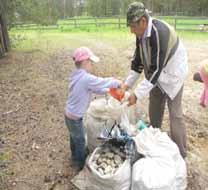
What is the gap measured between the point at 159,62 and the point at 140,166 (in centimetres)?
91

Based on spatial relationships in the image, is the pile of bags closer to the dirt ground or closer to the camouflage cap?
the dirt ground

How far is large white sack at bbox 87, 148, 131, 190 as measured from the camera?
8.56 feet

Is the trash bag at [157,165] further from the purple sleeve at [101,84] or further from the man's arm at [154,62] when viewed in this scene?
the purple sleeve at [101,84]

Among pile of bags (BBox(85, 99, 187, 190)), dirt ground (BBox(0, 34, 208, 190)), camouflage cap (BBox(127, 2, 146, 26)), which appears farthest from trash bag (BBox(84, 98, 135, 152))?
camouflage cap (BBox(127, 2, 146, 26))

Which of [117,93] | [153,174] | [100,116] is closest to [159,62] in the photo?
[117,93]

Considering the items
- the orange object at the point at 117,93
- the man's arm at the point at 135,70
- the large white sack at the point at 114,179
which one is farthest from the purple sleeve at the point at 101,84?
the large white sack at the point at 114,179

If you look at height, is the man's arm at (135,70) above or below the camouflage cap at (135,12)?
below

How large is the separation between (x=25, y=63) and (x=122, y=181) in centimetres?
605

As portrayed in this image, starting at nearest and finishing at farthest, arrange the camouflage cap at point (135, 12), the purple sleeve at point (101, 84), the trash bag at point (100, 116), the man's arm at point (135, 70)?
the camouflage cap at point (135, 12)
the purple sleeve at point (101, 84)
the trash bag at point (100, 116)
the man's arm at point (135, 70)

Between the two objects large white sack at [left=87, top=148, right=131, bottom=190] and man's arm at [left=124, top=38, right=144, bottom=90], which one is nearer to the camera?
large white sack at [left=87, top=148, right=131, bottom=190]

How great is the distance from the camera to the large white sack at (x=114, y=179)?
261cm

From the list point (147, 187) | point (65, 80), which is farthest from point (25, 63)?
point (147, 187)

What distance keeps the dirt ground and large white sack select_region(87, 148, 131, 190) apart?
43 cm

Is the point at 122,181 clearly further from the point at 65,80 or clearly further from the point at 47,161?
the point at 65,80
